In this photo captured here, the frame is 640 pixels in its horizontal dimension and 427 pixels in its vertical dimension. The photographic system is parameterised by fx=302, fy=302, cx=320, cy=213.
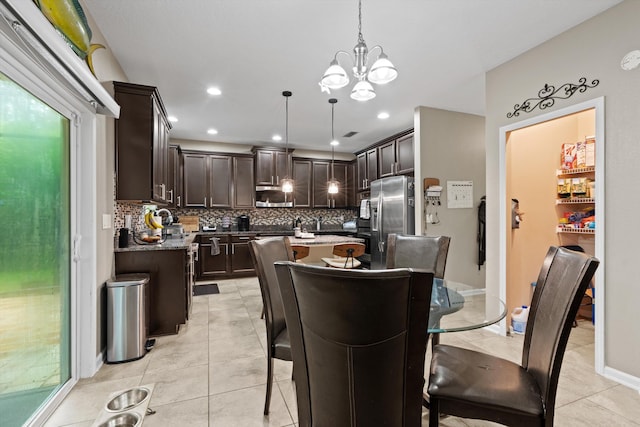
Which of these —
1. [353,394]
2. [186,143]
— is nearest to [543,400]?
[353,394]

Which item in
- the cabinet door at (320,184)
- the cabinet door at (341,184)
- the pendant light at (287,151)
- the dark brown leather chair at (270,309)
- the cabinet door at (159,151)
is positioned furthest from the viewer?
the cabinet door at (341,184)

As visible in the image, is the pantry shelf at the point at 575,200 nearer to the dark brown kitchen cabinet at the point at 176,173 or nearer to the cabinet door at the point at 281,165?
the cabinet door at the point at 281,165

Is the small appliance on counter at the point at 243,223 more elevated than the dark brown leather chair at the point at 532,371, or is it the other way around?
the small appliance on counter at the point at 243,223

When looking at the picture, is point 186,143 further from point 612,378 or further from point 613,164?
point 612,378

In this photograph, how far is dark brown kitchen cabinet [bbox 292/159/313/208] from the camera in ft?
21.3

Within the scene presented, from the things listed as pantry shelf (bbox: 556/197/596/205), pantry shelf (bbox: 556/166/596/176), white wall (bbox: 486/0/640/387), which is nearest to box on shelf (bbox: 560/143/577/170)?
pantry shelf (bbox: 556/166/596/176)

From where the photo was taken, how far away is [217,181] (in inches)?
233

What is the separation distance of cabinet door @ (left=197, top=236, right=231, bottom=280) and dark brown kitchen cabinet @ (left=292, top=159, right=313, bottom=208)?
173 centimetres

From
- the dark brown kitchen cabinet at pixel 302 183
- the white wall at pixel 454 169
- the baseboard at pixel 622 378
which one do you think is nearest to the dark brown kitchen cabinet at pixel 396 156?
the white wall at pixel 454 169

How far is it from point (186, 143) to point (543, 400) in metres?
6.32

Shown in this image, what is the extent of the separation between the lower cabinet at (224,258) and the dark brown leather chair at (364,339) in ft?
15.4

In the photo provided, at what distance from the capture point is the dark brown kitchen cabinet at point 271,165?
6.07m

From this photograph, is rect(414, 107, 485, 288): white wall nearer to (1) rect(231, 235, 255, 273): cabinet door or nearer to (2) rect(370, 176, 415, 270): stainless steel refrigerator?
(2) rect(370, 176, 415, 270): stainless steel refrigerator

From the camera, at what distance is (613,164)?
226cm
